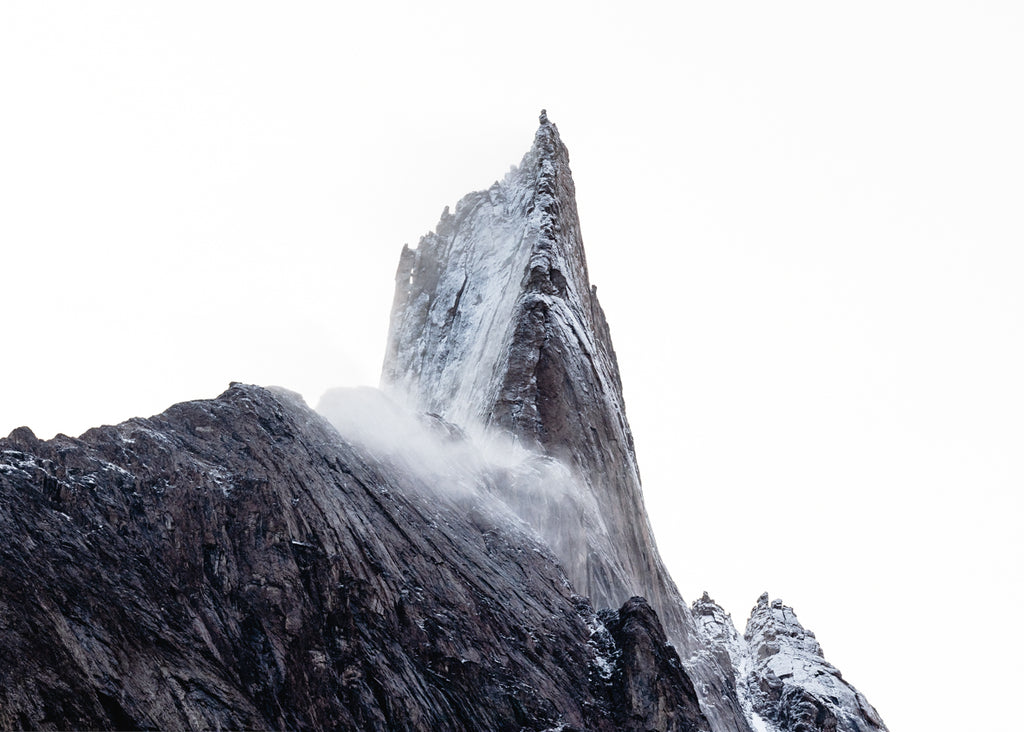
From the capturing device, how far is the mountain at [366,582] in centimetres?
3081

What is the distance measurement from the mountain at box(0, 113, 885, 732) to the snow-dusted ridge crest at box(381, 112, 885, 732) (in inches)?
9.8

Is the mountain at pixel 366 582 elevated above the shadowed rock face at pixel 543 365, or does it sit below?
below

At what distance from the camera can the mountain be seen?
101ft

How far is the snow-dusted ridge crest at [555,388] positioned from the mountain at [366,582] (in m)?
0.25

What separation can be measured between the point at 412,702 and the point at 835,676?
3086cm

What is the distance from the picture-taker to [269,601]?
3466 centimetres

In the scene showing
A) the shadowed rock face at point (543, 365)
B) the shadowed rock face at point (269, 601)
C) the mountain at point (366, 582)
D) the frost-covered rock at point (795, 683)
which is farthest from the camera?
the shadowed rock face at point (543, 365)

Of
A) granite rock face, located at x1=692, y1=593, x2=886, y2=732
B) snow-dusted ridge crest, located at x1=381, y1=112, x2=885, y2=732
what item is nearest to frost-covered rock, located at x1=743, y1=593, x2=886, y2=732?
granite rock face, located at x1=692, y1=593, x2=886, y2=732

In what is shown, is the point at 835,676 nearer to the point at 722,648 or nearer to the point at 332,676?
the point at 722,648

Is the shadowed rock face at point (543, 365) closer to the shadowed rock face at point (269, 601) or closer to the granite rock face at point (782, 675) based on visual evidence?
the granite rock face at point (782, 675)

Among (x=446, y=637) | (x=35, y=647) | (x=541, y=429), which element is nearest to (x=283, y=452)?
(x=446, y=637)

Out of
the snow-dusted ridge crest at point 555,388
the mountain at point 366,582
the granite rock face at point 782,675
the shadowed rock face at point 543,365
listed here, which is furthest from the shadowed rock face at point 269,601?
the granite rock face at point 782,675

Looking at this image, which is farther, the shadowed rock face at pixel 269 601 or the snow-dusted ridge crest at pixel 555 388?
the snow-dusted ridge crest at pixel 555 388

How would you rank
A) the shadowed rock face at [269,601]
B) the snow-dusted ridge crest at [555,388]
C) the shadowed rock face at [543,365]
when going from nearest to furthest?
the shadowed rock face at [269,601] < the snow-dusted ridge crest at [555,388] < the shadowed rock face at [543,365]
